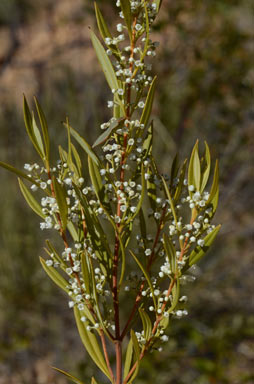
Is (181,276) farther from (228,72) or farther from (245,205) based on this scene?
(245,205)

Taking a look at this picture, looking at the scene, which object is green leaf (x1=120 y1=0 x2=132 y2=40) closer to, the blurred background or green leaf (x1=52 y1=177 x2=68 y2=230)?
green leaf (x1=52 y1=177 x2=68 y2=230)

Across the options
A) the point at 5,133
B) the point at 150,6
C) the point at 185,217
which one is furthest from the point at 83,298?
the point at 5,133

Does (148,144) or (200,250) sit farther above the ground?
(148,144)

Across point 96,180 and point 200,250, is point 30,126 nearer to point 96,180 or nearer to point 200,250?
point 96,180

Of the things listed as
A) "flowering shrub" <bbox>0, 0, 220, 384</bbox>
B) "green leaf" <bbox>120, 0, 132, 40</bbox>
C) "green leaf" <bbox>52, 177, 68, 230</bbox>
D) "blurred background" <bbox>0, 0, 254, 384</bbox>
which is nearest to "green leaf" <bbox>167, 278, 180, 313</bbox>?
"flowering shrub" <bbox>0, 0, 220, 384</bbox>

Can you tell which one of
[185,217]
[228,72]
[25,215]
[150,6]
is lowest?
[150,6]

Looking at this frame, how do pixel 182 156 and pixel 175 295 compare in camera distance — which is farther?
pixel 182 156

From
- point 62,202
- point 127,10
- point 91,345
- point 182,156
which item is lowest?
point 91,345

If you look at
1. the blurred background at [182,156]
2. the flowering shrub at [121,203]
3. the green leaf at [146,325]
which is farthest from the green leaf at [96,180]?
the blurred background at [182,156]

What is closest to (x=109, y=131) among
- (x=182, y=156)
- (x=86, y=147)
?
(x=86, y=147)
